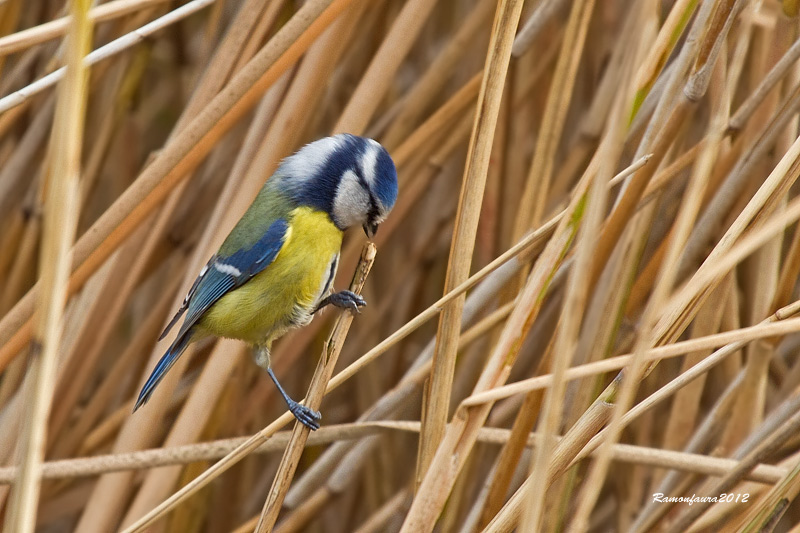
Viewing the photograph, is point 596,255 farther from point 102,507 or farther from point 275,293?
point 102,507

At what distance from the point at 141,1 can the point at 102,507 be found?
74 cm

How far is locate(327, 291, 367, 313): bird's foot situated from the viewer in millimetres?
1023

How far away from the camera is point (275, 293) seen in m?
1.30

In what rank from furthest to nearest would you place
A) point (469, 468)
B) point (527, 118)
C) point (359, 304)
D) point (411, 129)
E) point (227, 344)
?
point (527, 118), point (411, 129), point (469, 468), point (227, 344), point (359, 304)

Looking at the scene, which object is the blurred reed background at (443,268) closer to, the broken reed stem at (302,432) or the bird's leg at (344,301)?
the broken reed stem at (302,432)

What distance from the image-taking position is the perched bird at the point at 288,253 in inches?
50.4

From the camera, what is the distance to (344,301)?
3.89 feet

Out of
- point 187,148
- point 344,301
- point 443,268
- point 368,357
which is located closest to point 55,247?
point 368,357

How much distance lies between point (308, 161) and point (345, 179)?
75 millimetres

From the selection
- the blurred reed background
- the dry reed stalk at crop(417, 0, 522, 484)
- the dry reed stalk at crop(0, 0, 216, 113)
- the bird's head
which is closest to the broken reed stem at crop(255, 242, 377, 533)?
the blurred reed background

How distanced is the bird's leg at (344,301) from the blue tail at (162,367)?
22 cm

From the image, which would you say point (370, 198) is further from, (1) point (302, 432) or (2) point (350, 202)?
(1) point (302, 432)

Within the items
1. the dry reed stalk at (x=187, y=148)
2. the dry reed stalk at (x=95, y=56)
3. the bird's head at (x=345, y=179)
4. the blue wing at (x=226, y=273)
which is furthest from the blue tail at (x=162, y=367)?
the dry reed stalk at (x=95, y=56)

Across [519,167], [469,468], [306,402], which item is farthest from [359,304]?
[519,167]
